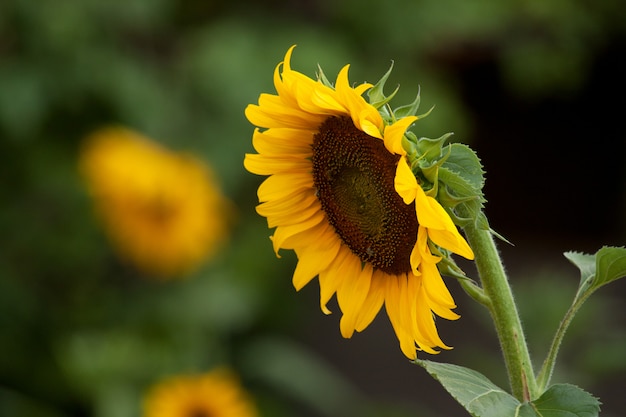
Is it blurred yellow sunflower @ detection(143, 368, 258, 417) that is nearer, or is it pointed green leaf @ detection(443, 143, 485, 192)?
pointed green leaf @ detection(443, 143, 485, 192)

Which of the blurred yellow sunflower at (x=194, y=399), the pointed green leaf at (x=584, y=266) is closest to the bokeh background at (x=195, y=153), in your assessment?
the blurred yellow sunflower at (x=194, y=399)

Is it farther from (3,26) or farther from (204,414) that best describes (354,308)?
(3,26)

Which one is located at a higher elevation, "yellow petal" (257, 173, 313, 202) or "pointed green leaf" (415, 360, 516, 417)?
"yellow petal" (257, 173, 313, 202)

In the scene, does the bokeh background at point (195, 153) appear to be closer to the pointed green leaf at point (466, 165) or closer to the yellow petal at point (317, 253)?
the yellow petal at point (317, 253)

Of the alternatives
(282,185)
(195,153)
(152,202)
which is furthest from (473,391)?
(195,153)

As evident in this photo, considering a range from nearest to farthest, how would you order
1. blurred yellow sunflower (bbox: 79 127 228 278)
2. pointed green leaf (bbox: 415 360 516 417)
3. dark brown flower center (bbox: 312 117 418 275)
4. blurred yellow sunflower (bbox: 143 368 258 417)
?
pointed green leaf (bbox: 415 360 516 417), dark brown flower center (bbox: 312 117 418 275), blurred yellow sunflower (bbox: 143 368 258 417), blurred yellow sunflower (bbox: 79 127 228 278)

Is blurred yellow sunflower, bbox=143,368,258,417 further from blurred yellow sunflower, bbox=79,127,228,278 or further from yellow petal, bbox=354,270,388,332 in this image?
yellow petal, bbox=354,270,388,332

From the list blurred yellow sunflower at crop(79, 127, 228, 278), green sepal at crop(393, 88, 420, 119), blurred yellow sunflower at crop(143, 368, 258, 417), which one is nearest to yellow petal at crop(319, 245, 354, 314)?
green sepal at crop(393, 88, 420, 119)

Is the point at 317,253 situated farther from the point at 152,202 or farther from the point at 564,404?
the point at 152,202
